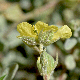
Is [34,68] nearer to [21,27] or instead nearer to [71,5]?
[21,27]

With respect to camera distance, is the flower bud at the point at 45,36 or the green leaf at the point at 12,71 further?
the green leaf at the point at 12,71

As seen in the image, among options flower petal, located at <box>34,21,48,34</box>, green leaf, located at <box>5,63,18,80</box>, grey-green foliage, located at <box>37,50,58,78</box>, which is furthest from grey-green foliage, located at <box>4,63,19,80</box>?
flower petal, located at <box>34,21,48,34</box>

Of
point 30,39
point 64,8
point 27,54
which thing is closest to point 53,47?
point 27,54

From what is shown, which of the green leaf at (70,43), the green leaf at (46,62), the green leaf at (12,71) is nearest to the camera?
the green leaf at (46,62)

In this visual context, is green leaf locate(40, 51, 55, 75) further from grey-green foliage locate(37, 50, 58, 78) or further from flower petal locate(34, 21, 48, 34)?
flower petal locate(34, 21, 48, 34)

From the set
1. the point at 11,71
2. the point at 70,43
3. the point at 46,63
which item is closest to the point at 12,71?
the point at 11,71

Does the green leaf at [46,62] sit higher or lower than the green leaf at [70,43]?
lower

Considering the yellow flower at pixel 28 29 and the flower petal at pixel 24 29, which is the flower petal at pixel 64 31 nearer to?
the yellow flower at pixel 28 29

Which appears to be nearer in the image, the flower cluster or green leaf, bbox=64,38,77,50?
the flower cluster

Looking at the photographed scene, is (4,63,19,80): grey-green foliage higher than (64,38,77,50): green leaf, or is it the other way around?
(64,38,77,50): green leaf

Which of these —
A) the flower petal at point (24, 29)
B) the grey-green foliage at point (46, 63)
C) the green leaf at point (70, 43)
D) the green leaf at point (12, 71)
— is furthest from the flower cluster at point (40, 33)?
the green leaf at point (70, 43)

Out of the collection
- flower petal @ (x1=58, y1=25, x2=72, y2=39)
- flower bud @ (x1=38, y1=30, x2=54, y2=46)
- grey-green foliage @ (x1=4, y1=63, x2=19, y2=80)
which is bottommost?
grey-green foliage @ (x1=4, y1=63, x2=19, y2=80)
